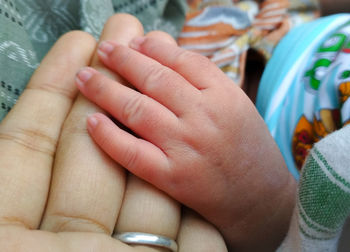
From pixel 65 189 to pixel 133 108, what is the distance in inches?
4.6

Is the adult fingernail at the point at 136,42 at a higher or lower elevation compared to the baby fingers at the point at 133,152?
higher

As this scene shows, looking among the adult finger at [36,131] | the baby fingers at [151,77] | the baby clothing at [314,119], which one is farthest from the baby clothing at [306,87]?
the adult finger at [36,131]

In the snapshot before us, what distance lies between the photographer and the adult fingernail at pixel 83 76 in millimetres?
438

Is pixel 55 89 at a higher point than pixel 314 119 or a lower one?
higher

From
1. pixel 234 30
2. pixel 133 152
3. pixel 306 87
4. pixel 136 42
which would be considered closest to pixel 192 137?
pixel 133 152

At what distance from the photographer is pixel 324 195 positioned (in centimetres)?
36

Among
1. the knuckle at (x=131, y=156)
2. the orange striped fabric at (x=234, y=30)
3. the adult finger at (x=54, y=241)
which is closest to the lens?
the adult finger at (x=54, y=241)

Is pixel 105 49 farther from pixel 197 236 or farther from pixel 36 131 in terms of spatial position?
pixel 197 236

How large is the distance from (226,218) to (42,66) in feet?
1.02

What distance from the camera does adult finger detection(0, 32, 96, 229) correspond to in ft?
1.13

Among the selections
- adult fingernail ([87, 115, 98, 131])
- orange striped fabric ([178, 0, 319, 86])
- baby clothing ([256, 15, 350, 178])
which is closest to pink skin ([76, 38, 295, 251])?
adult fingernail ([87, 115, 98, 131])

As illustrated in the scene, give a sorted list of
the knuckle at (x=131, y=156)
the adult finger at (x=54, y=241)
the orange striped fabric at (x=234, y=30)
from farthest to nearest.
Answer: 1. the orange striped fabric at (x=234, y=30)
2. the knuckle at (x=131, y=156)
3. the adult finger at (x=54, y=241)

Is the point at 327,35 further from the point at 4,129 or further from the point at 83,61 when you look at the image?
the point at 4,129

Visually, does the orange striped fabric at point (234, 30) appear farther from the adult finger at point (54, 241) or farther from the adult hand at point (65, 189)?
the adult finger at point (54, 241)
